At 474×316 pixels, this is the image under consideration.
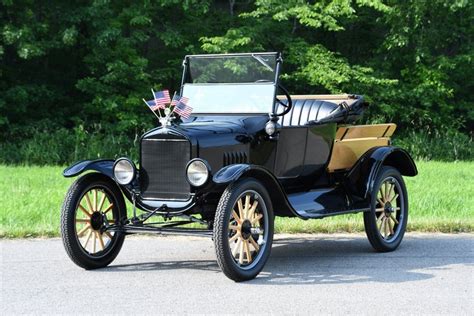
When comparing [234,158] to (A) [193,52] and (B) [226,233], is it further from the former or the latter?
(A) [193,52]

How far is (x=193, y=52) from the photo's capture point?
2425 cm

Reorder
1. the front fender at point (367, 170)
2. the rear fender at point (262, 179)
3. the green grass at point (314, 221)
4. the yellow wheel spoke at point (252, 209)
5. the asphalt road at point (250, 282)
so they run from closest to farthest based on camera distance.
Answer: the asphalt road at point (250, 282) → the rear fender at point (262, 179) → the yellow wheel spoke at point (252, 209) → the front fender at point (367, 170) → the green grass at point (314, 221)

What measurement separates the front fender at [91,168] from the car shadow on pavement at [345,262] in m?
0.86

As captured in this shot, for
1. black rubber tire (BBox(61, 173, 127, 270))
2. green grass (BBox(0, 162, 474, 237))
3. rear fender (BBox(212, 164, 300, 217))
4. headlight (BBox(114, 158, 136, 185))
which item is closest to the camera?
rear fender (BBox(212, 164, 300, 217))

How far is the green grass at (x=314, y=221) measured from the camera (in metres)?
10.2

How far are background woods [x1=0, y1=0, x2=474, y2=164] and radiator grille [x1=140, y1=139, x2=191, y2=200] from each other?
44.3 ft

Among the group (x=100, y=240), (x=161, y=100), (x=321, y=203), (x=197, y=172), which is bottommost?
(x=100, y=240)

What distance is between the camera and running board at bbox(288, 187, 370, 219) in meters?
8.29

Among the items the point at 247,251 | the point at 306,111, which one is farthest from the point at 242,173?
the point at 306,111

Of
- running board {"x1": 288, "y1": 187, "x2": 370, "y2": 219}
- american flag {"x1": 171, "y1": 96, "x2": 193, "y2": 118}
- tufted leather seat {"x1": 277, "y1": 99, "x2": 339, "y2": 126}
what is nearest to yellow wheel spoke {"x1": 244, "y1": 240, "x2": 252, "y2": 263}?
running board {"x1": 288, "y1": 187, "x2": 370, "y2": 219}

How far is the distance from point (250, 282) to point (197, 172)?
102 centimetres

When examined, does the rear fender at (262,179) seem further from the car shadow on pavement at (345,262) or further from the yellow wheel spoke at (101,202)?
the yellow wheel spoke at (101,202)

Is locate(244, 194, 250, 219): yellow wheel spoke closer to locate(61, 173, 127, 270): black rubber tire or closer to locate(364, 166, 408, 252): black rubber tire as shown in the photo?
locate(61, 173, 127, 270): black rubber tire

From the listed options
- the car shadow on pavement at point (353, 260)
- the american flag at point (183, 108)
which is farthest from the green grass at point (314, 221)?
the american flag at point (183, 108)
